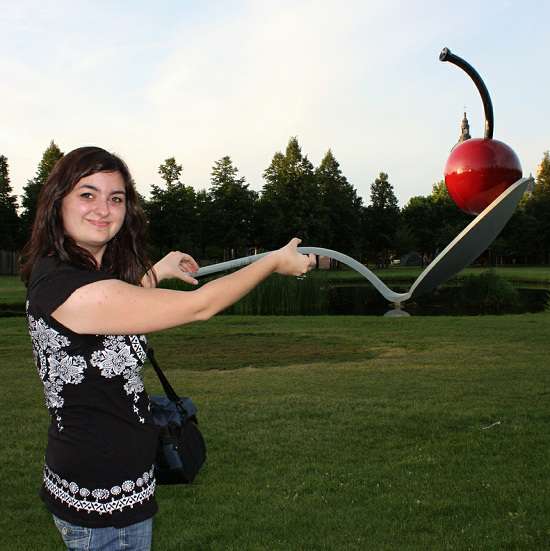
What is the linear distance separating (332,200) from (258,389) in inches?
1826

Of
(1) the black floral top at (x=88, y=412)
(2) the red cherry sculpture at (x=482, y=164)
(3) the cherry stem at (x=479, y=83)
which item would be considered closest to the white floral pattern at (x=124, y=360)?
(1) the black floral top at (x=88, y=412)

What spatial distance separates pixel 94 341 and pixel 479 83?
7.26m

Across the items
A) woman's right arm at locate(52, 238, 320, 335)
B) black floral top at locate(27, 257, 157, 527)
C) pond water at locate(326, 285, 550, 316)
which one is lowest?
pond water at locate(326, 285, 550, 316)

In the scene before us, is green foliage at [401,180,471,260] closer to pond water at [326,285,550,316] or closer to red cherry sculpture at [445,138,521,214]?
pond water at [326,285,550,316]

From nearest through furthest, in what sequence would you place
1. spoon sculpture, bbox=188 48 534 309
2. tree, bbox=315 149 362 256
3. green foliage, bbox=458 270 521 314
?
spoon sculpture, bbox=188 48 534 309 → green foliage, bbox=458 270 521 314 → tree, bbox=315 149 362 256

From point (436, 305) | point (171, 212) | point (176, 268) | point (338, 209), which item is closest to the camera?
point (176, 268)

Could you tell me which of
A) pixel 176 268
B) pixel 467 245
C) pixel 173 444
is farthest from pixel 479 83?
pixel 173 444

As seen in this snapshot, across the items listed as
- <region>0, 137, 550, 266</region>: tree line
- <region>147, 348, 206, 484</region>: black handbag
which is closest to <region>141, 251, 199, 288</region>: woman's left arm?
<region>147, 348, 206, 484</region>: black handbag

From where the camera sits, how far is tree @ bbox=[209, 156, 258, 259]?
4381cm

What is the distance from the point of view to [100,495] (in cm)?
167

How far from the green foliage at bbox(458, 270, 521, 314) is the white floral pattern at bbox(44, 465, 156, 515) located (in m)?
17.7

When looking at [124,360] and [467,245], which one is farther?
[467,245]

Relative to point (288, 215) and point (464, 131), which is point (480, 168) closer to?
point (464, 131)

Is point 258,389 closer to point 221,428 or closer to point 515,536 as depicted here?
point 221,428
